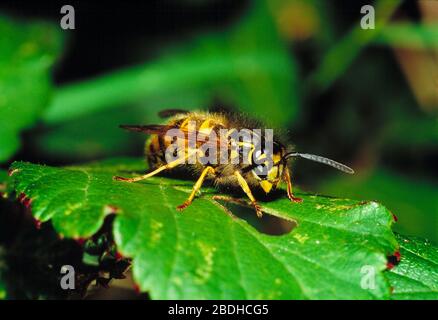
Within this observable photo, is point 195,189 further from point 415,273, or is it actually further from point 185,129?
point 415,273

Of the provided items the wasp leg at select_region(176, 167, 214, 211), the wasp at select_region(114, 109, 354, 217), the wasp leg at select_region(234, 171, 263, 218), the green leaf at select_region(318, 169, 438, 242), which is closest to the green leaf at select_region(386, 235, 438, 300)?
the wasp at select_region(114, 109, 354, 217)

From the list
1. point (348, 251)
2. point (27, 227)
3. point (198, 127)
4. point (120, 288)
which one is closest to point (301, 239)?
point (348, 251)

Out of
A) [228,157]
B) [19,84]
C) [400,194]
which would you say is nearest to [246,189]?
[228,157]

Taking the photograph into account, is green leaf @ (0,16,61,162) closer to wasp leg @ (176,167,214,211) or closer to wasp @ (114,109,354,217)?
wasp @ (114,109,354,217)

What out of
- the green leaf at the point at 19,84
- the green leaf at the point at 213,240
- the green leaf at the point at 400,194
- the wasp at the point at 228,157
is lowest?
the green leaf at the point at 400,194

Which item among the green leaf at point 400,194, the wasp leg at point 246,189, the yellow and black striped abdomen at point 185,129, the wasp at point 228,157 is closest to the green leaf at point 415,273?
the wasp at point 228,157

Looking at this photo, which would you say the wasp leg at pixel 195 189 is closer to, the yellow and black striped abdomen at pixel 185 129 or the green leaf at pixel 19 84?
the yellow and black striped abdomen at pixel 185 129
